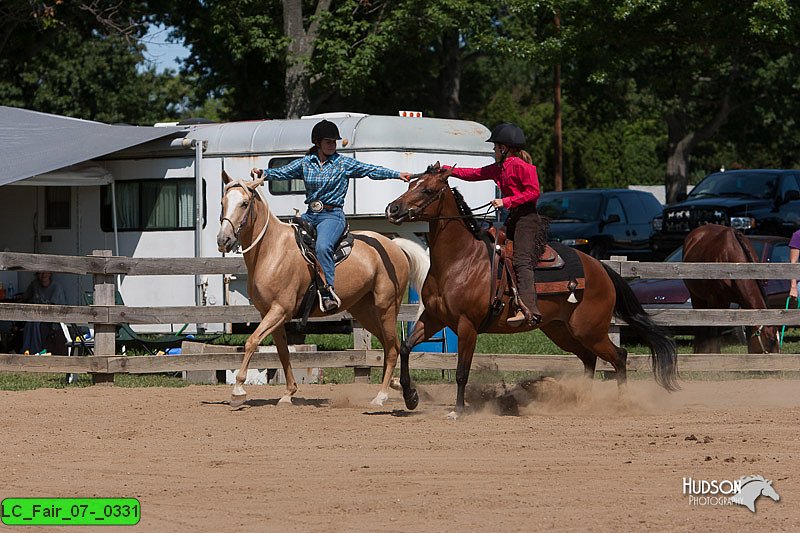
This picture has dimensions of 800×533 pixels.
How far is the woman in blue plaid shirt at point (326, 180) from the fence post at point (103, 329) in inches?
107

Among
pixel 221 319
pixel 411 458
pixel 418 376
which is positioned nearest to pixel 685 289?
pixel 418 376

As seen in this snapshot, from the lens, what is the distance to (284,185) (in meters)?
17.1

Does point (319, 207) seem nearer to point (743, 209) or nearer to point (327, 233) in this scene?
point (327, 233)

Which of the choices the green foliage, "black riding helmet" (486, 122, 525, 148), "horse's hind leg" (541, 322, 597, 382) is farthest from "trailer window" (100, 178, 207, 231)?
the green foliage

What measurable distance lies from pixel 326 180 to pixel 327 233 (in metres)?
0.50

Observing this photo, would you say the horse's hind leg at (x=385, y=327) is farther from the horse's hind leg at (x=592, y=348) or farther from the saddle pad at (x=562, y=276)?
the saddle pad at (x=562, y=276)

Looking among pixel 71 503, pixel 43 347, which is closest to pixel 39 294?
pixel 43 347

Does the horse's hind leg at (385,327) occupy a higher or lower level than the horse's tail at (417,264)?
lower

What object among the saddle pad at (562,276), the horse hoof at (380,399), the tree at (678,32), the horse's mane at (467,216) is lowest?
the horse hoof at (380,399)

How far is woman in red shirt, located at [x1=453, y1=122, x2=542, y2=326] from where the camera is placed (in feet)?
32.4

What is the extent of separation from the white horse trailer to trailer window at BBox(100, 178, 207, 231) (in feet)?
0.05

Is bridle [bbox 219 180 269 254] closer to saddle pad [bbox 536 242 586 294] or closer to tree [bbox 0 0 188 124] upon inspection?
saddle pad [bbox 536 242 586 294]

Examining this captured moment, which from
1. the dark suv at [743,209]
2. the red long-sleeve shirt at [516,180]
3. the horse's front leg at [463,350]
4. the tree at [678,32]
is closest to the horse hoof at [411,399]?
the horse's front leg at [463,350]

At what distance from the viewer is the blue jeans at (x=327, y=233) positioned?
35.0 ft
